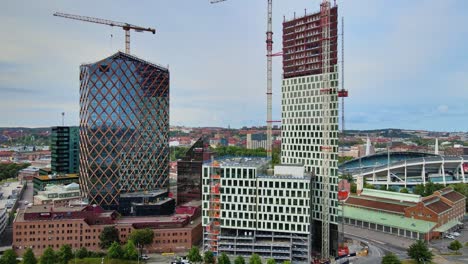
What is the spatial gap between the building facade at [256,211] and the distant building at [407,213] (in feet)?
115

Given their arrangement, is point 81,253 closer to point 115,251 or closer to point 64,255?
point 64,255

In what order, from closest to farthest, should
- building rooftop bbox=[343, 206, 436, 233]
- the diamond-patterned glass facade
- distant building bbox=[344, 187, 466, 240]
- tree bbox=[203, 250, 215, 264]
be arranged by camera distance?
tree bbox=[203, 250, 215, 264]
building rooftop bbox=[343, 206, 436, 233]
distant building bbox=[344, 187, 466, 240]
the diamond-patterned glass facade

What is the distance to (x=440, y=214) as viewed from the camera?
96.2 metres

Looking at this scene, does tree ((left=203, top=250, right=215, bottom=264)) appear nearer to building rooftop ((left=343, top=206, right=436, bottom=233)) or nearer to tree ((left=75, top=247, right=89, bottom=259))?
tree ((left=75, top=247, right=89, bottom=259))

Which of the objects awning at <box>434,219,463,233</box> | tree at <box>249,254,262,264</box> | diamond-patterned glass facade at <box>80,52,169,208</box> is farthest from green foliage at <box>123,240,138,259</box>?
awning at <box>434,219,463,233</box>

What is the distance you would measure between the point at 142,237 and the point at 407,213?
228 feet

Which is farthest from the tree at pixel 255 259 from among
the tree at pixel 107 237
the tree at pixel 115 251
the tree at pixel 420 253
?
the tree at pixel 107 237

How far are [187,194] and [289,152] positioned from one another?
4015cm

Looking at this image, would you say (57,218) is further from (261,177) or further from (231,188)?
(261,177)

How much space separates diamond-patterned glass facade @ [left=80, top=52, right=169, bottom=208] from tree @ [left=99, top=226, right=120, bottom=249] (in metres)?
33.1

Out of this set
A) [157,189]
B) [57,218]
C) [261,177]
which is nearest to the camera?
[261,177]

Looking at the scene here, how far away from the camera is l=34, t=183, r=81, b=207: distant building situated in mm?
110188

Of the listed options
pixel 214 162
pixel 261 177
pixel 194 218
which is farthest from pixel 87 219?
pixel 261 177

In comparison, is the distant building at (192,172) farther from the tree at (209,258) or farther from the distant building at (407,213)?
the distant building at (407,213)
